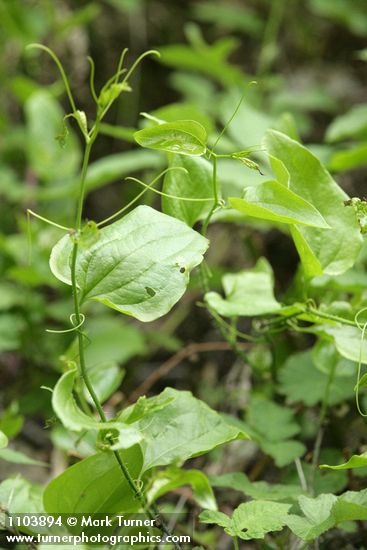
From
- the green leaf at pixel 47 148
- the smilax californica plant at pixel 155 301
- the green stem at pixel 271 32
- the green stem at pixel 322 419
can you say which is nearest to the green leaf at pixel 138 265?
the smilax californica plant at pixel 155 301

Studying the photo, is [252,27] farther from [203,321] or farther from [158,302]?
[158,302]

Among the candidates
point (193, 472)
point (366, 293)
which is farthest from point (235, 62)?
point (193, 472)

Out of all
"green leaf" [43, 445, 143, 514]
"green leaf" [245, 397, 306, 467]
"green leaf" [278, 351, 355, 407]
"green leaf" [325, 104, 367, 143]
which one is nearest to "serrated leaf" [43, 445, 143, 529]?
"green leaf" [43, 445, 143, 514]

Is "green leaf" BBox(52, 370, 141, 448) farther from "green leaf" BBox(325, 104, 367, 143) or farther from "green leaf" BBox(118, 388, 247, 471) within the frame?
"green leaf" BBox(325, 104, 367, 143)

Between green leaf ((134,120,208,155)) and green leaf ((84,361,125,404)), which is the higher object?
green leaf ((134,120,208,155))

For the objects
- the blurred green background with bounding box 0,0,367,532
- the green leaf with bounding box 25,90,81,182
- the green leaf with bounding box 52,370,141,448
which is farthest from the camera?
the green leaf with bounding box 25,90,81,182

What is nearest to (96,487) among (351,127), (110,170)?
(110,170)

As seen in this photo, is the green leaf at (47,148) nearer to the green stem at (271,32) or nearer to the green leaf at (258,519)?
the green stem at (271,32)
